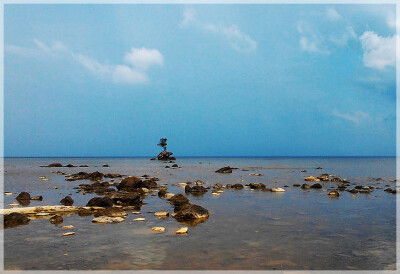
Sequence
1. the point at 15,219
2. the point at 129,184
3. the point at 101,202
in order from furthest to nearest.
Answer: the point at 129,184, the point at 101,202, the point at 15,219

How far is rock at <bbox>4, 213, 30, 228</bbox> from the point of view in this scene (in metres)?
15.2

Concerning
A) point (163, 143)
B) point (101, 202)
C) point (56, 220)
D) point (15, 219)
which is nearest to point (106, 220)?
point (56, 220)

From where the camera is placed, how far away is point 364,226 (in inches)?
618

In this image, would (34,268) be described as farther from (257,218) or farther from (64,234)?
(257,218)

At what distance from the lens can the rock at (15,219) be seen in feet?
50.0

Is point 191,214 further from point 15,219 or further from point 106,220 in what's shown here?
point 15,219

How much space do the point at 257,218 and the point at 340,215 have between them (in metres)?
5.61

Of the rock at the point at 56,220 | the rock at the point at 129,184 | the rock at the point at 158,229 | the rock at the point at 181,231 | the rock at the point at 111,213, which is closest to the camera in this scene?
the rock at the point at 181,231

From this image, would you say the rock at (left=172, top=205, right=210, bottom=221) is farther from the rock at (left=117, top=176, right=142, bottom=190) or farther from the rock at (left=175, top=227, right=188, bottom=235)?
the rock at (left=117, top=176, right=142, bottom=190)

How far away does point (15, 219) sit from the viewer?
51.2ft

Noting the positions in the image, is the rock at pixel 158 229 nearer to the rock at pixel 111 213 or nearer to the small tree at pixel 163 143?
the rock at pixel 111 213

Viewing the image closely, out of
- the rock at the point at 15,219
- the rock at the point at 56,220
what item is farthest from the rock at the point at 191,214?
the rock at the point at 15,219

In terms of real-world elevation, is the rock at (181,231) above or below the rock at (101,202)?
below

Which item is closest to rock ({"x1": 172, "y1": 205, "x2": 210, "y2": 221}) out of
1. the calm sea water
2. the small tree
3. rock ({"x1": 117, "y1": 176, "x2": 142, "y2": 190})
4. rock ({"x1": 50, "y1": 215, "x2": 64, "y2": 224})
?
the calm sea water
